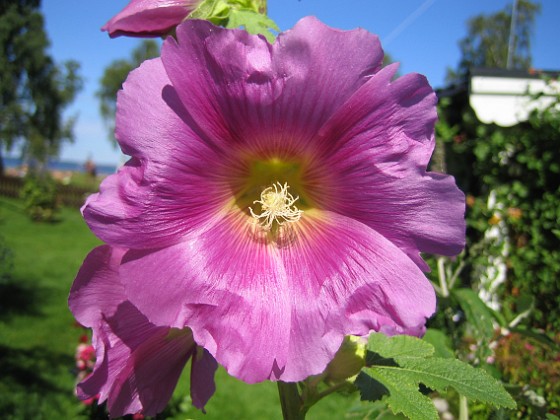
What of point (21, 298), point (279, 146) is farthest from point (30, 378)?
point (279, 146)

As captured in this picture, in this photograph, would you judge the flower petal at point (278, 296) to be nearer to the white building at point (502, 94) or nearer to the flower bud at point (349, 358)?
the flower bud at point (349, 358)

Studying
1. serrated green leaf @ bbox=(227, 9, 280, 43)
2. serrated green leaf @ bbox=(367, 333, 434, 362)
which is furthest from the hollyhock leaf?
serrated green leaf @ bbox=(227, 9, 280, 43)

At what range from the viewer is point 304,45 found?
0.61 meters

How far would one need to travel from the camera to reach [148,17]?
0.78 m

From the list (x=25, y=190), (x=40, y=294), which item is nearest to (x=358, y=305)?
(x=40, y=294)

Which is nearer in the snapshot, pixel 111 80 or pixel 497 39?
pixel 497 39

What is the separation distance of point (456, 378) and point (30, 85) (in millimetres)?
30071

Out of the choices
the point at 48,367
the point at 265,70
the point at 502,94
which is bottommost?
the point at 48,367

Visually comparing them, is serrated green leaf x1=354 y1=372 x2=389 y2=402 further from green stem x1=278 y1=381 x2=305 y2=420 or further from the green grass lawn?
the green grass lawn

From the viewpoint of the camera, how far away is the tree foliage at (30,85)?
2481 cm

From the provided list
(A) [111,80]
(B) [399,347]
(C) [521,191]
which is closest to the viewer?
(B) [399,347]

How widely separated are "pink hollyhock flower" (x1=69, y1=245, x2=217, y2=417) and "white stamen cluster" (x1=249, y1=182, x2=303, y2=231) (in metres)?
0.19

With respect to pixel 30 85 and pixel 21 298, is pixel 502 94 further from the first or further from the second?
pixel 30 85

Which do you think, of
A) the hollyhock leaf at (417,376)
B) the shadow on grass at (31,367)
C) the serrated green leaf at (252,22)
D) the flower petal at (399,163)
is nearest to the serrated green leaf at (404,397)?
the hollyhock leaf at (417,376)
